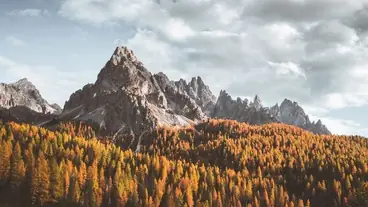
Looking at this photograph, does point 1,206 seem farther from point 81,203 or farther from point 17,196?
point 81,203

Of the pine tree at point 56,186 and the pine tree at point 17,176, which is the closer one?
the pine tree at point 56,186

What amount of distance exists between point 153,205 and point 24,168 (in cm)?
6550

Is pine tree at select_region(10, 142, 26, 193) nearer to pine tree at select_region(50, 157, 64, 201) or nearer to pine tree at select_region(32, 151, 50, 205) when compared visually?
pine tree at select_region(32, 151, 50, 205)

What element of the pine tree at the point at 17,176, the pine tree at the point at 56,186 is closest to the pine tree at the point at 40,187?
the pine tree at the point at 56,186

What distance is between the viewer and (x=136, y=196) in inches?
7766

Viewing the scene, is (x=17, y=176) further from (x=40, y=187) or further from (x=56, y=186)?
(x=56, y=186)

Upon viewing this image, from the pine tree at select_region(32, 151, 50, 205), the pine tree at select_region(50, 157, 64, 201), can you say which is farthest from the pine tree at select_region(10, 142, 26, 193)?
the pine tree at select_region(50, 157, 64, 201)

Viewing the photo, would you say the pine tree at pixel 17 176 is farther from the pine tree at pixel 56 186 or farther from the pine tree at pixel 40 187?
the pine tree at pixel 56 186

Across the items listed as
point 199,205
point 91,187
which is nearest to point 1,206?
point 91,187

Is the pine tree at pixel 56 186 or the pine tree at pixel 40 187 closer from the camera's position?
the pine tree at pixel 40 187

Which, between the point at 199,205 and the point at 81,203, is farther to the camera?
the point at 199,205

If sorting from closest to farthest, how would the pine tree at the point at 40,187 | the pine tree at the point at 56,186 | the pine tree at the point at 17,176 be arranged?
the pine tree at the point at 40,187 < the pine tree at the point at 56,186 < the pine tree at the point at 17,176

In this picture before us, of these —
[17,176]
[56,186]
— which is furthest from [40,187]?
[17,176]

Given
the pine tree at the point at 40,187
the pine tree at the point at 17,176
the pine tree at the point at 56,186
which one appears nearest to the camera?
the pine tree at the point at 40,187
